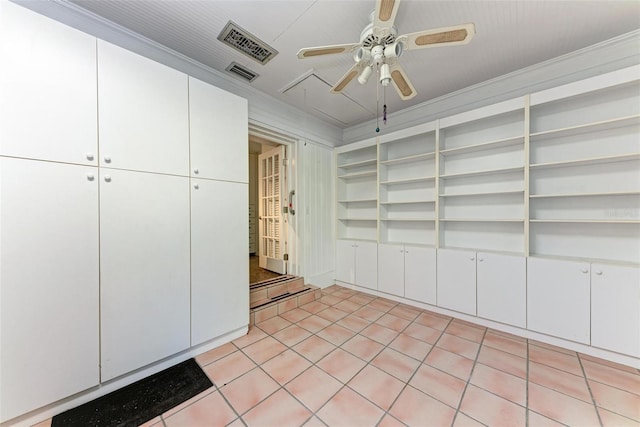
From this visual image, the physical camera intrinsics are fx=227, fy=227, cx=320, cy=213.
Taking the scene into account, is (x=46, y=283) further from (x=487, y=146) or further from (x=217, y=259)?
(x=487, y=146)

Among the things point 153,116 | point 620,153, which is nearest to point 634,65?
point 620,153

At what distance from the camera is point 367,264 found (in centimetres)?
340

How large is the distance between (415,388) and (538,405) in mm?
719

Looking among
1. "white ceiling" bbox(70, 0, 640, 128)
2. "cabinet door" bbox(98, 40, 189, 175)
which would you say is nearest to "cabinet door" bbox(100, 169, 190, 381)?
"cabinet door" bbox(98, 40, 189, 175)

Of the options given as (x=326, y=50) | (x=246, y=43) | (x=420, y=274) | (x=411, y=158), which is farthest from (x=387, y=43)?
(x=420, y=274)

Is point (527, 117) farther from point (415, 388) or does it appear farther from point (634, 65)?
point (415, 388)

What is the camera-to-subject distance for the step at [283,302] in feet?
8.29

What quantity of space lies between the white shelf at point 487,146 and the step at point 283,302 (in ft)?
8.14

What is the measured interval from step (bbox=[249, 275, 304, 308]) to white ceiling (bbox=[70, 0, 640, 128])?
2463mm

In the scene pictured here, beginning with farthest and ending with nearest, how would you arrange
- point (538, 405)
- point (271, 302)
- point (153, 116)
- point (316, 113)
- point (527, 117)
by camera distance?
1. point (316, 113)
2. point (271, 302)
3. point (527, 117)
4. point (153, 116)
5. point (538, 405)

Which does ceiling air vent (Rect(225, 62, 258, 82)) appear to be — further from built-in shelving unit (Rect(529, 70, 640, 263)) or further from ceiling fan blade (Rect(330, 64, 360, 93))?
built-in shelving unit (Rect(529, 70, 640, 263))

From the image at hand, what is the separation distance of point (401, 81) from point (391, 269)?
2.29m

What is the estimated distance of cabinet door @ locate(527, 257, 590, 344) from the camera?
6.40ft

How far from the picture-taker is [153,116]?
66.5 inches
